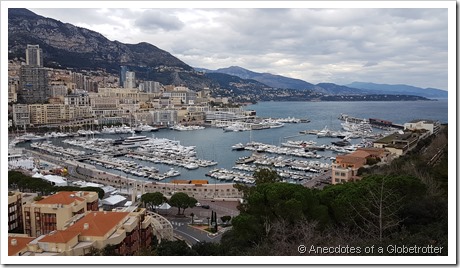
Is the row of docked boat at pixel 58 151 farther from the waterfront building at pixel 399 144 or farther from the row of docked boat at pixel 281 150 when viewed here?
the waterfront building at pixel 399 144

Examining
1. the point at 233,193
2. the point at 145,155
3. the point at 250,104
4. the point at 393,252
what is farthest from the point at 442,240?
the point at 250,104

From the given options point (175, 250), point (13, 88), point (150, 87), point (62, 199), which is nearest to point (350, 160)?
point (62, 199)

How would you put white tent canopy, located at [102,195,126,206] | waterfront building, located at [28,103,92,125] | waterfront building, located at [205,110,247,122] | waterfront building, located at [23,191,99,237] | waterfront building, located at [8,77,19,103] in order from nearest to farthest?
1. waterfront building, located at [23,191,99,237]
2. white tent canopy, located at [102,195,126,206]
3. waterfront building, located at [8,77,19,103]
4. waterfront building, located at [28,103,92,125]
5. waterfront building, located at [205,110,247,122]

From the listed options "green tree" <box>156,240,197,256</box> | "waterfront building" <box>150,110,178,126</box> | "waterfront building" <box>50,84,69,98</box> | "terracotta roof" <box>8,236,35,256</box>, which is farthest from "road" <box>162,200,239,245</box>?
"waterfront building" <box>50,84,69,98</box>

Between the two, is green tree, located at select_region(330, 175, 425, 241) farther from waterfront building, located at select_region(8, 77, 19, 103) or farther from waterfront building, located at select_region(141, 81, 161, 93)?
waterfront building, located at select_region(141, 81, 161, 93)

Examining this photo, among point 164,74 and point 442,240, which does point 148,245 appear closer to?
point 442,240
